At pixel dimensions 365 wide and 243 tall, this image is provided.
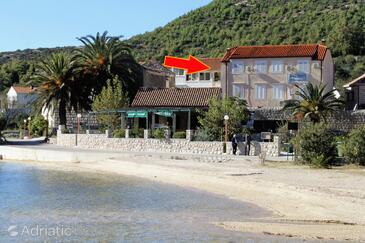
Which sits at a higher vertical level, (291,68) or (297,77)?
(291,68)

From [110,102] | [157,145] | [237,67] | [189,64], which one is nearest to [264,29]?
[189,64]

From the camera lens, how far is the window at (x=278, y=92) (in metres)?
56.9

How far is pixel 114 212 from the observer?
21500 mm

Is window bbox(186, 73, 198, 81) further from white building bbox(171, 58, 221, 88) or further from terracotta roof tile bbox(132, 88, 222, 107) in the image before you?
terracotta roof tile bbox(132, 88, 222, 107)

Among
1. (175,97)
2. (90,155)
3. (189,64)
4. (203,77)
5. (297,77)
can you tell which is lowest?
(90,155)

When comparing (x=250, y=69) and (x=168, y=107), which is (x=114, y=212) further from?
(x=250, y=69)

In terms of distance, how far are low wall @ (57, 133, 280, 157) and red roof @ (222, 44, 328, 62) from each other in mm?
16835

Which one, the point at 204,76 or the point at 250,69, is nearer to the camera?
the point at 250,69

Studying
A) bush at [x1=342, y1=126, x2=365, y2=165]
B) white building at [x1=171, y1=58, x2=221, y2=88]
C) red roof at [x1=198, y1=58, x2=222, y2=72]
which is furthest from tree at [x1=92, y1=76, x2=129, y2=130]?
bush at [x1=342, y1=126, x2=365, y2=165]

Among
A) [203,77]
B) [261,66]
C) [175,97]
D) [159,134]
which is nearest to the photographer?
[159,134]

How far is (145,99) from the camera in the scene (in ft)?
185

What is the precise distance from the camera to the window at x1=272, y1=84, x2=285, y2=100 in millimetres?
56906

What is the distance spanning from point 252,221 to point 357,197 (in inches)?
Result: 194

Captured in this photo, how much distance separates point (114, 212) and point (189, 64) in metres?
53.5
